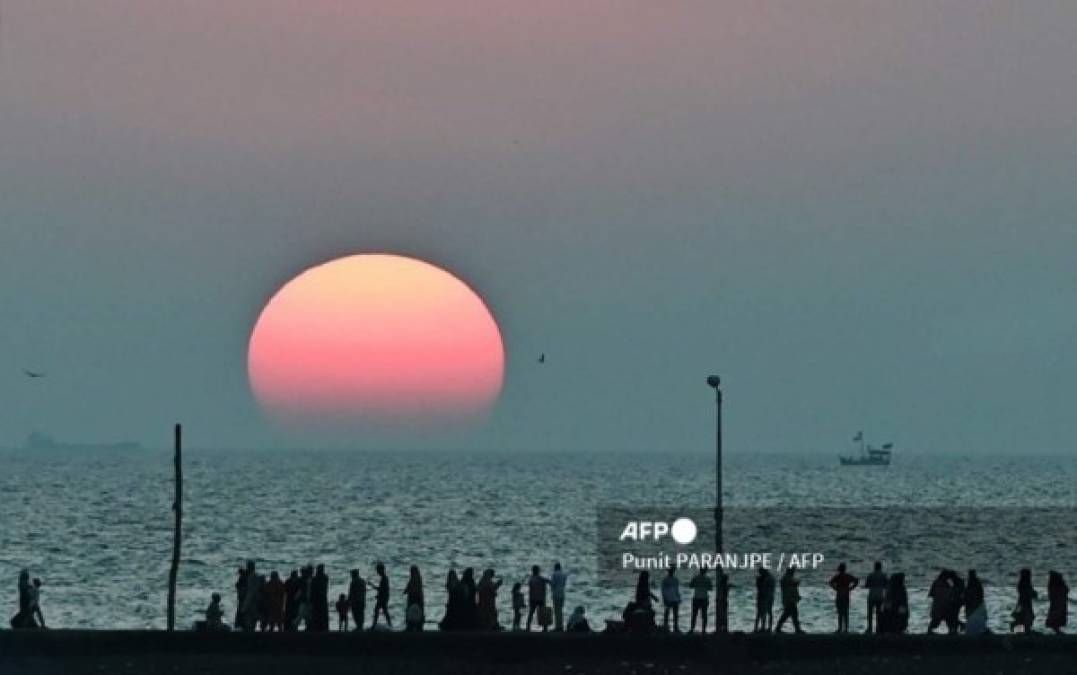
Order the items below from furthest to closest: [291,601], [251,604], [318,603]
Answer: [291,601] → [251,604] → [318,603]

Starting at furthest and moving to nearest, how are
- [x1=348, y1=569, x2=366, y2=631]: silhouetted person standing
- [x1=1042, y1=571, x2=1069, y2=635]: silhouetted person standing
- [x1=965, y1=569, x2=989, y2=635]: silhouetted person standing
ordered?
[x1=348, y1=569, x2=366, y2=631]: silhouetted person standing, [x1=1042, y1=571, x2=1069, y2=635]: silhouetted person standing, [x1=965, y1=569, x2=989, y2=635]: silhouetted person standing

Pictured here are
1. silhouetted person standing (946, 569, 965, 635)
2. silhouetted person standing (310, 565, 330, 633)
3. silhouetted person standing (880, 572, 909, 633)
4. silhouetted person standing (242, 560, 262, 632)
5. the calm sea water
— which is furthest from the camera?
the calm sea water

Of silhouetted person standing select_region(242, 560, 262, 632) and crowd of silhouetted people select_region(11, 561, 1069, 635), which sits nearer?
crowd of silhouetted people select_region(11, 561, 1069, 635)

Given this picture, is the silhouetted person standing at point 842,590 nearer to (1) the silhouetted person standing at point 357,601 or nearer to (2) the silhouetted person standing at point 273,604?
(1) the silhouetted person standing at point 357,601

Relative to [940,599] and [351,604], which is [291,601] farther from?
[940,599]

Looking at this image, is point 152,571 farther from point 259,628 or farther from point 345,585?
point 259,628

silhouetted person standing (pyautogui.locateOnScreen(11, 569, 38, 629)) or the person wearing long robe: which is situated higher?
the person wearing long robe

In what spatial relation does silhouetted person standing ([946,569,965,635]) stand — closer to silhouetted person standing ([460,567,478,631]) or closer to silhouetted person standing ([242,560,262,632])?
silhouetted person standing ([460,567,478,631])

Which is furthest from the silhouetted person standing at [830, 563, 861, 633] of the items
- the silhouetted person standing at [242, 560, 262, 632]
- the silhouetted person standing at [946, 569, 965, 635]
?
the silhouetted person standing at [242, 560, 262, 632]

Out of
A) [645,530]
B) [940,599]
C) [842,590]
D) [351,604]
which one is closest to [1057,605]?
[940,599]

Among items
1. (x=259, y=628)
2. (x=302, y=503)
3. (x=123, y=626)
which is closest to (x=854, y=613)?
(x=123, y=626)

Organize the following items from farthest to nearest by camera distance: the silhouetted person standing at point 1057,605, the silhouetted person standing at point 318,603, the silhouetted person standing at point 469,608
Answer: the silhouetted person standing at point 318,603, the silhouetted person standing at point 1057,605, the silhouetted person standing at point 469,608

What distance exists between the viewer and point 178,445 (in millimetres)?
46250

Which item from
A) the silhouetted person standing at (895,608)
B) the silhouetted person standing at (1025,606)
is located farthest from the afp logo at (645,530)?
the silhouetted person standing at (895,608)
